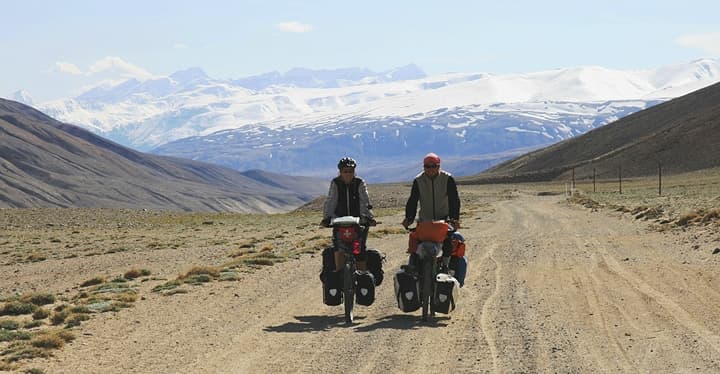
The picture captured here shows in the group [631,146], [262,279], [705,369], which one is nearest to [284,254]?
[262,279]

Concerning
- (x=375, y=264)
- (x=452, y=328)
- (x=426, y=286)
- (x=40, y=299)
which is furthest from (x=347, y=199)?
(x=40, y=299)

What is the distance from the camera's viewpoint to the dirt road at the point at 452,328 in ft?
38.5

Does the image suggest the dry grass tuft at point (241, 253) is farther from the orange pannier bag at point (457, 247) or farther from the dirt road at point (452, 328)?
the orange pannier bag at point (457, 247)

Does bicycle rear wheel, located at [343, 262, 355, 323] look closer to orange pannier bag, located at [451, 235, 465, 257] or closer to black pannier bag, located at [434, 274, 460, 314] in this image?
black pannier bag, located at [434, 274, 460, 314]

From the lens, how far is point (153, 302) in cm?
1853

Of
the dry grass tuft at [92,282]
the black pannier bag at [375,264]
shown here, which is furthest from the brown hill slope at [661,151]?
the black pannier bag at [375,264]

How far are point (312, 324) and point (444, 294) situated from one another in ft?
7.56

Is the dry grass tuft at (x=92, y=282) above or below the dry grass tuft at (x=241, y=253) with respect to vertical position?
above

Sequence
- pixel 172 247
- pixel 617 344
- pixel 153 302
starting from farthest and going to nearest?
pixel 172 247
pixel 153 302
pixel 617 344

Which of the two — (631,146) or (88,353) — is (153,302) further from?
(631,146)

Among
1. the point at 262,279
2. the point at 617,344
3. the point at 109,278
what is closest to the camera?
the point at 617,344

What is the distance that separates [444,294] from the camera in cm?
1505

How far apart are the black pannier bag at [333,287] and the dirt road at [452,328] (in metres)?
0.37

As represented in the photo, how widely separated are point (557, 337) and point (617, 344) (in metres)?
0.97
